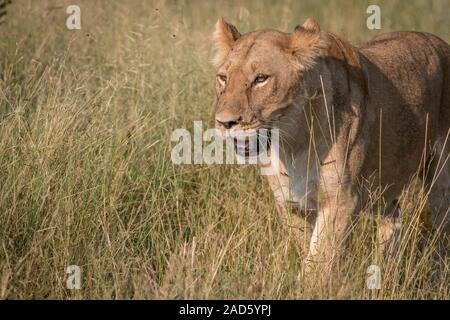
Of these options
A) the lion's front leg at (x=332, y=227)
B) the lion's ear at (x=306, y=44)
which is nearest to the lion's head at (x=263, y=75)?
the lion's ear at (x=306, y=44)

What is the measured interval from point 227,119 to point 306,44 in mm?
646

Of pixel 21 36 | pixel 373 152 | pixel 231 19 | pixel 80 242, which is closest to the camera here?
pixel 80 242

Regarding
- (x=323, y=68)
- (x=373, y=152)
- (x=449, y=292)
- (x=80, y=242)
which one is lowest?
(x=449, y=292)

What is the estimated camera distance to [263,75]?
4.93 m

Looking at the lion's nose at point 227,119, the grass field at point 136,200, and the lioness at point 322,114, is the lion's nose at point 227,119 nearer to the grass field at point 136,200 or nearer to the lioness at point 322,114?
the lioness at point 322,114

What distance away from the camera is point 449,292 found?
5.02 meters

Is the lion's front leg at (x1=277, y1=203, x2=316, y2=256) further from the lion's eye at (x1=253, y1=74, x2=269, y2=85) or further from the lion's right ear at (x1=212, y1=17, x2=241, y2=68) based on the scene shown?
the lion's right ear at (x1=212, y1=17, x2=241, y2=68)

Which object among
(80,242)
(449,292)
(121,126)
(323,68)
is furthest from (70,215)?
(449,292)

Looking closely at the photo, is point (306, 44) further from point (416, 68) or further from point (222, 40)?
point (416, 68)

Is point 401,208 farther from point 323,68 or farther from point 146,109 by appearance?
point 146,109

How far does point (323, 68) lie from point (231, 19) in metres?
3.79

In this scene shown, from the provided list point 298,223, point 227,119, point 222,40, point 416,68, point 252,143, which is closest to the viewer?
point 227,119

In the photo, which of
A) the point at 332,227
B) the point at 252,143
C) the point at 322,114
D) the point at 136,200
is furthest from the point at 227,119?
the point at 136,200

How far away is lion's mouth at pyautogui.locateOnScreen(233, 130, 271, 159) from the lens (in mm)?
4824
